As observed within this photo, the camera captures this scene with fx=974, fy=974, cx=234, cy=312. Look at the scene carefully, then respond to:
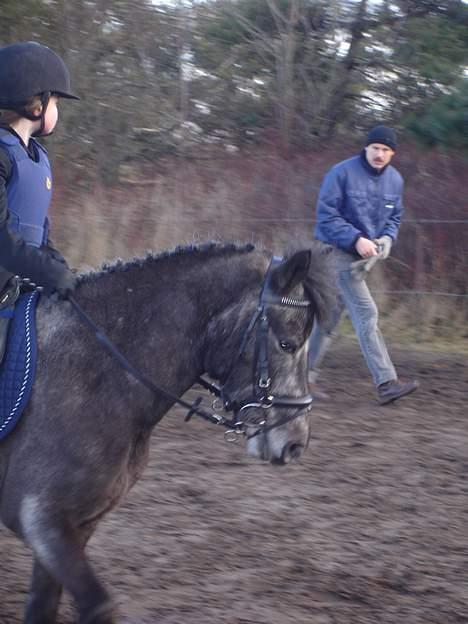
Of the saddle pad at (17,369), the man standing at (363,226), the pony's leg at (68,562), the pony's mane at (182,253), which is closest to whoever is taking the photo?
the pony's leg at (68,562)

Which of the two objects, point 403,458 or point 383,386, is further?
point 383,386

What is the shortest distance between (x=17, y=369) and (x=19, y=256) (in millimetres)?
429

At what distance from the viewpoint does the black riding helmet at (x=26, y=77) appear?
3912 millimetres

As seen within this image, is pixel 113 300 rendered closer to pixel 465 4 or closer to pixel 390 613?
pixel 390 613

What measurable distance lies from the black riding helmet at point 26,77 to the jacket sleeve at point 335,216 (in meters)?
4.44

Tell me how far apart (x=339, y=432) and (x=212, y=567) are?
2.93m

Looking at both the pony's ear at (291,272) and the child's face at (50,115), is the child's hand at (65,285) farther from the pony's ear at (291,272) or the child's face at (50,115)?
the pony's ear at (291,272)

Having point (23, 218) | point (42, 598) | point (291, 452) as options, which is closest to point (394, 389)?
point (291, 452)

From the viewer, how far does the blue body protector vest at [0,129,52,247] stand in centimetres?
379

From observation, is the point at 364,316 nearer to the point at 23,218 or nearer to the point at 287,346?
the point at 287,346

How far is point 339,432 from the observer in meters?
7.64

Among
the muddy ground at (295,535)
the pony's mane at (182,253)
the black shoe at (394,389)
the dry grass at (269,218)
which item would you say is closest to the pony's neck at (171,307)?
the pony's mane at (182,253)

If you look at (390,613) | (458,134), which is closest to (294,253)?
(390,613)

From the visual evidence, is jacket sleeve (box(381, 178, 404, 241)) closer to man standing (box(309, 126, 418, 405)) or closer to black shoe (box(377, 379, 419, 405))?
man standing (box(309, 126, 418, 405))
